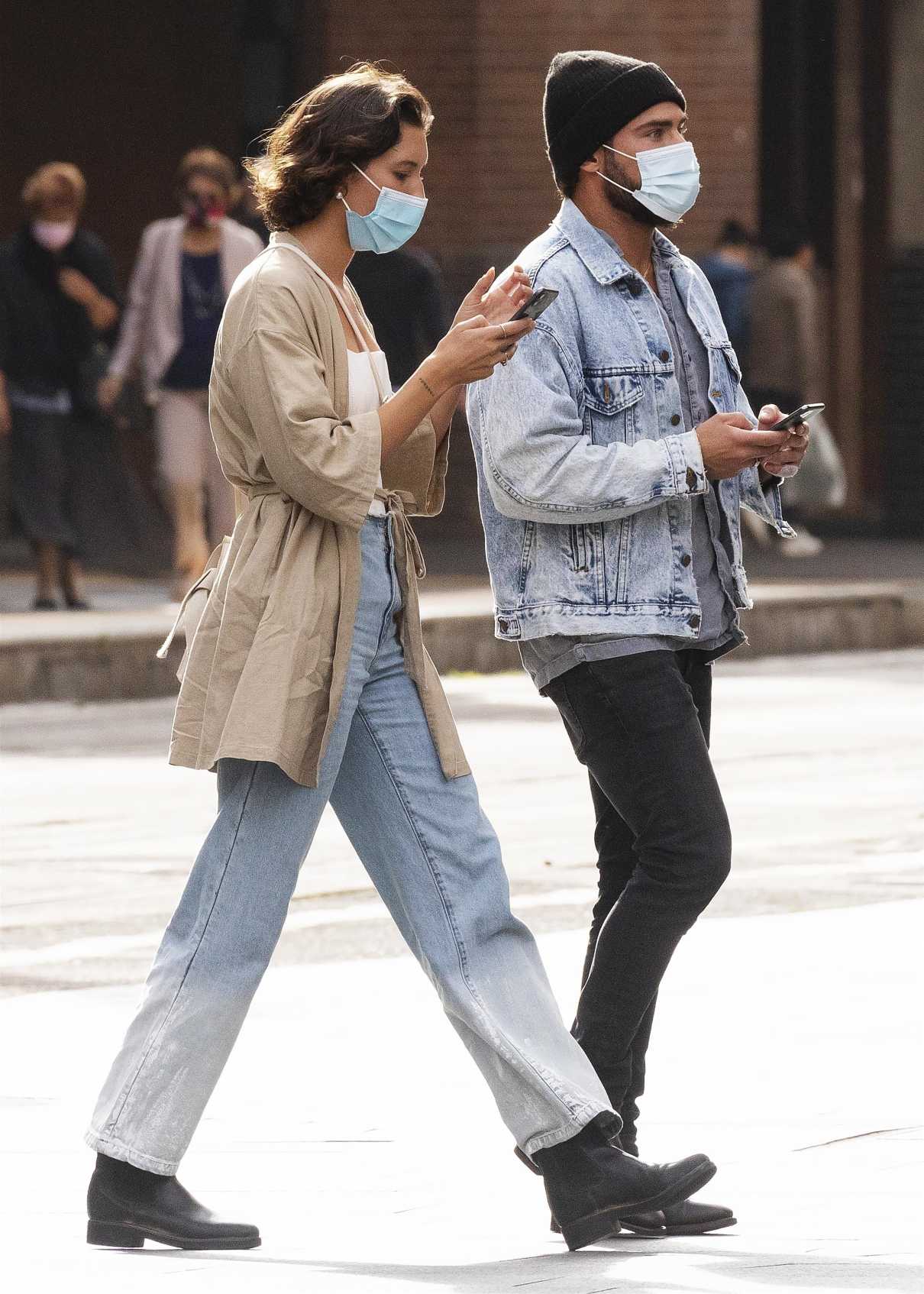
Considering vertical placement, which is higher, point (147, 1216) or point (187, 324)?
point (187, 324)

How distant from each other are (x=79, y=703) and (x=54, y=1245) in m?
8.75

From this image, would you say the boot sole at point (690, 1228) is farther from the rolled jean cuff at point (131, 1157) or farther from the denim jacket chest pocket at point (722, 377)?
the denim jacket chest pocket at point (722, 377)

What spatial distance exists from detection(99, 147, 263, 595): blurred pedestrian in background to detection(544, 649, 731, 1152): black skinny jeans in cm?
936

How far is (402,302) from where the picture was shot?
13695mm

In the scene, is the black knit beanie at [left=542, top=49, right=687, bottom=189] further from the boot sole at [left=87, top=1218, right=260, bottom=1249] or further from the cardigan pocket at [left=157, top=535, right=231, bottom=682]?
the boot sole at [left=87, top=1218, right=260, bottom=1249]

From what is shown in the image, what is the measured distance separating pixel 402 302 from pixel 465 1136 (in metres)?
8.65

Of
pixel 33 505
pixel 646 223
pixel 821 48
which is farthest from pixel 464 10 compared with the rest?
pixel 646 223

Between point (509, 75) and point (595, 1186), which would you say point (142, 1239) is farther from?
point (509, 75)

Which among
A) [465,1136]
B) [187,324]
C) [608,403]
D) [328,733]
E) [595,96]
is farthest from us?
[187,324]

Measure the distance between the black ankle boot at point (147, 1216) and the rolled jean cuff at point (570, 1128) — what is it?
0.44m

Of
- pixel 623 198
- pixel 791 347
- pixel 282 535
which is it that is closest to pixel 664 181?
pixel 623 198

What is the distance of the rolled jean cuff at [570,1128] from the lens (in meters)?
4.57

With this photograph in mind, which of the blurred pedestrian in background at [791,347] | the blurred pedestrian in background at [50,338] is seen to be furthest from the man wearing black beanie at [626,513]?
the blurred pedestrian in background at [791,347]

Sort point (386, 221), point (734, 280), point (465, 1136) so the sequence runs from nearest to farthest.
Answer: point (386, 221), point (465, 1136), point (734, 280)
